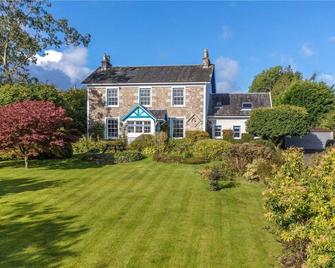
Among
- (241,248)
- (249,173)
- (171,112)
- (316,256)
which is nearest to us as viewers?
(316,256)

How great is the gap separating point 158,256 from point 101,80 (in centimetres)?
3099

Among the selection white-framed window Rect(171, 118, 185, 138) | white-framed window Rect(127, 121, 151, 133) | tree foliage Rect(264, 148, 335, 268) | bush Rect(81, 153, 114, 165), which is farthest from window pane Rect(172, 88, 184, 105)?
tree foliage Rect(264, 148, 335, 268)

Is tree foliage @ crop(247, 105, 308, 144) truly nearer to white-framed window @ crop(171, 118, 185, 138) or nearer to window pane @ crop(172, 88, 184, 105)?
white-framed window @ crop(171, 118, 185, 138)

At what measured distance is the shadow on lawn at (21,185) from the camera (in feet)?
51.1

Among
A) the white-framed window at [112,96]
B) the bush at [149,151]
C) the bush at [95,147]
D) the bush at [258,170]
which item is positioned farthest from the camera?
the white-framed window at [112,96]

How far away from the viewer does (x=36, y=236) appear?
10484mm

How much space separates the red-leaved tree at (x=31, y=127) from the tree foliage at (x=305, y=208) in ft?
48.4

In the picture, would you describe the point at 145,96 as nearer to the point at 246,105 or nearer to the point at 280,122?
the point at 246,105

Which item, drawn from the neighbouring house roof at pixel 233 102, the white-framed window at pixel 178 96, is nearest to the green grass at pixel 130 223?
the white-framed window at pixel 178 96

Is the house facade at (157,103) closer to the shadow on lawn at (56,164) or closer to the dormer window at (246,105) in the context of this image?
the dormer window at (246,105)

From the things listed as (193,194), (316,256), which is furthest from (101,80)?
(316,256)

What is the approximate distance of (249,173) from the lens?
1795 centimetres

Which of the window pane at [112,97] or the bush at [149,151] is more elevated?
the window pane at [112,97]

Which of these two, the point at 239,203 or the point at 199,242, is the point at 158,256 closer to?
the point at 199,242
